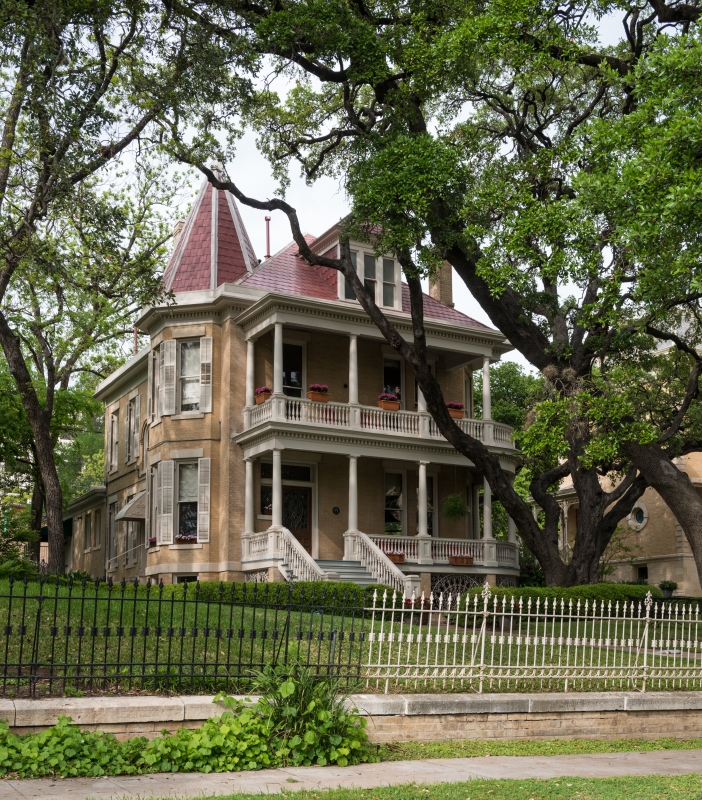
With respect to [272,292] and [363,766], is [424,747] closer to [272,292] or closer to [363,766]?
[363,766]

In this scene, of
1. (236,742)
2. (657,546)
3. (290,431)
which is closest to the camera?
(236,742)

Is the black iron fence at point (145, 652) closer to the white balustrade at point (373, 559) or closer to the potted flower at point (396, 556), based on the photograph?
the white balustrade at point (373, 559)

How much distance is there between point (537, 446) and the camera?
17.2m

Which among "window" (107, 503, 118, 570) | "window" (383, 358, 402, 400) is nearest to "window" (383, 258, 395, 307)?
"window" (383, 358, 402, 400)

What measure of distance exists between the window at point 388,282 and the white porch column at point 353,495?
5795 mm

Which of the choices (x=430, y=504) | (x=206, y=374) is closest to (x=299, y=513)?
(x=430, y=504)

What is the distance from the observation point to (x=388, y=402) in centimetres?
2853

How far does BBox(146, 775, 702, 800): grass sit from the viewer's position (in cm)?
816

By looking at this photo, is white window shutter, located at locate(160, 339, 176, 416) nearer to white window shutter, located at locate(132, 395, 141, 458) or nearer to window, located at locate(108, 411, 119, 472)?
white window shutter, located at locate(132, 395, 141, 458)

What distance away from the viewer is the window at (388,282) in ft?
98.2

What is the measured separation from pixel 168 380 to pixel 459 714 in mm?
18376

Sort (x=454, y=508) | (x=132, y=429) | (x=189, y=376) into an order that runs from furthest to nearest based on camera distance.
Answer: (x=132, y=429) < (x=454, y=508) < (x=189, y=376)

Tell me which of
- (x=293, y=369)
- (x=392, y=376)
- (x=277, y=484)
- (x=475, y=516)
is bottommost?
(x=475, y=516)

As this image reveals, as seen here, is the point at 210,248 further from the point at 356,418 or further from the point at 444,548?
the point at 444,548
